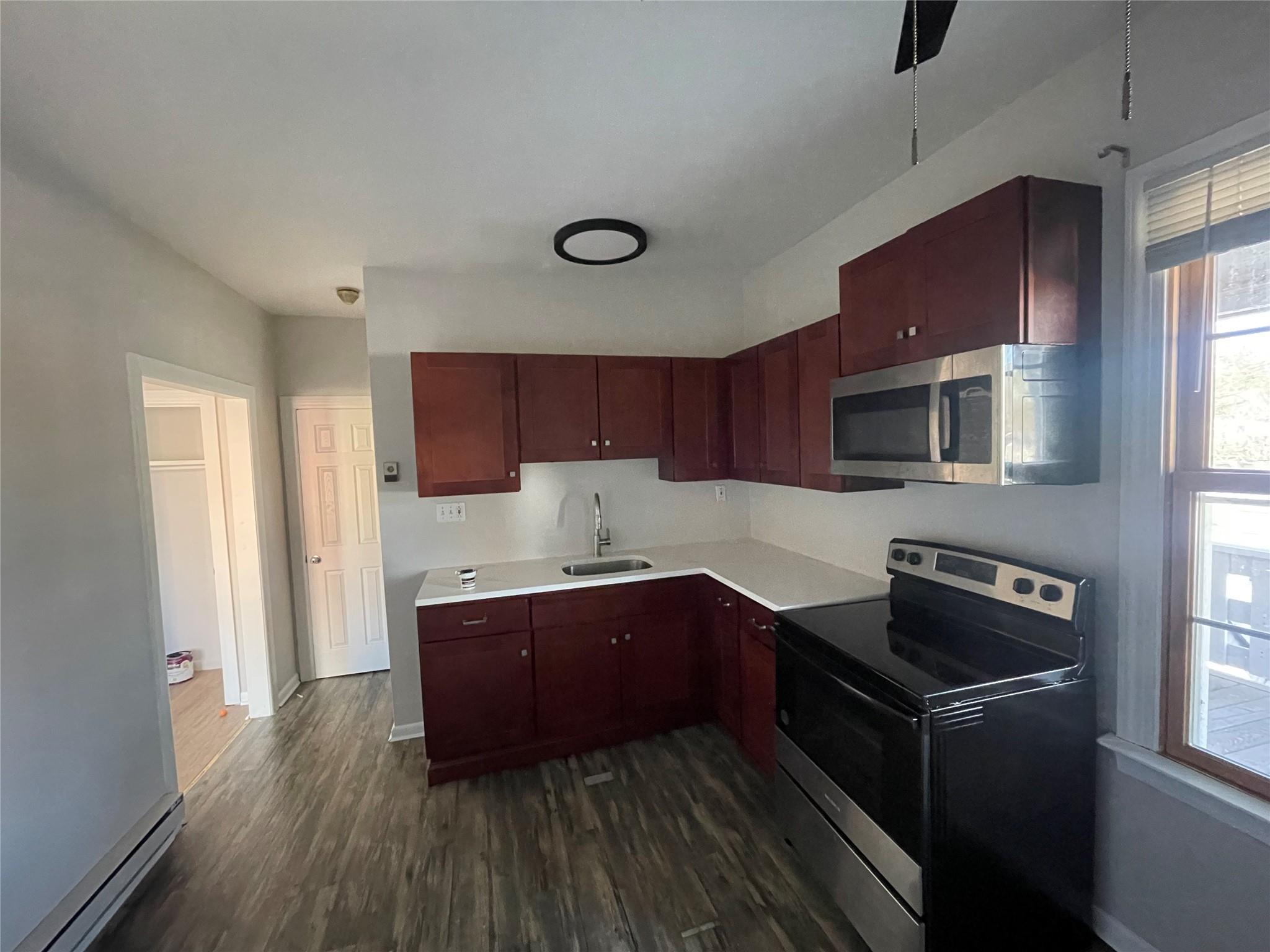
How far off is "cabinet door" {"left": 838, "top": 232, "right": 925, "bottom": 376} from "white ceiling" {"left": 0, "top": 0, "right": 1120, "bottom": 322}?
1.49ft

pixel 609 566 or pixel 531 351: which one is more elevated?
pixel 531 351

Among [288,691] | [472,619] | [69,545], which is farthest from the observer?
[288,691]

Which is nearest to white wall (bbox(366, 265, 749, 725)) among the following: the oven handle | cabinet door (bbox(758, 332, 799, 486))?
cabinet door (bbox(758, 332, 799, 486))

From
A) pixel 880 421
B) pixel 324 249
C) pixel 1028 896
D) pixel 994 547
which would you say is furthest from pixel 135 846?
pixel 994 547

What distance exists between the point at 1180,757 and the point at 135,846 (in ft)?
11.7

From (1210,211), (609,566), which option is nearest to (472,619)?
(609,566)

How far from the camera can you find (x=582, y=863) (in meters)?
2.01

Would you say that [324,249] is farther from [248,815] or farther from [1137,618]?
[1137,618]

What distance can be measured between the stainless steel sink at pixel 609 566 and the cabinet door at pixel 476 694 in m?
0.61

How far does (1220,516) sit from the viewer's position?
131 centimetres

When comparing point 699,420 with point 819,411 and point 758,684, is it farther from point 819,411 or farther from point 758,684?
point 758,684

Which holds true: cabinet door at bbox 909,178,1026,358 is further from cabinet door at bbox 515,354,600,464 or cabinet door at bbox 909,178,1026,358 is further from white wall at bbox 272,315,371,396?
white wall at bbox 272,315,371,396

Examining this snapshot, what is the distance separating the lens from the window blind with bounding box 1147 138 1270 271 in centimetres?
117

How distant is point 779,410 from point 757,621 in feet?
3.51
